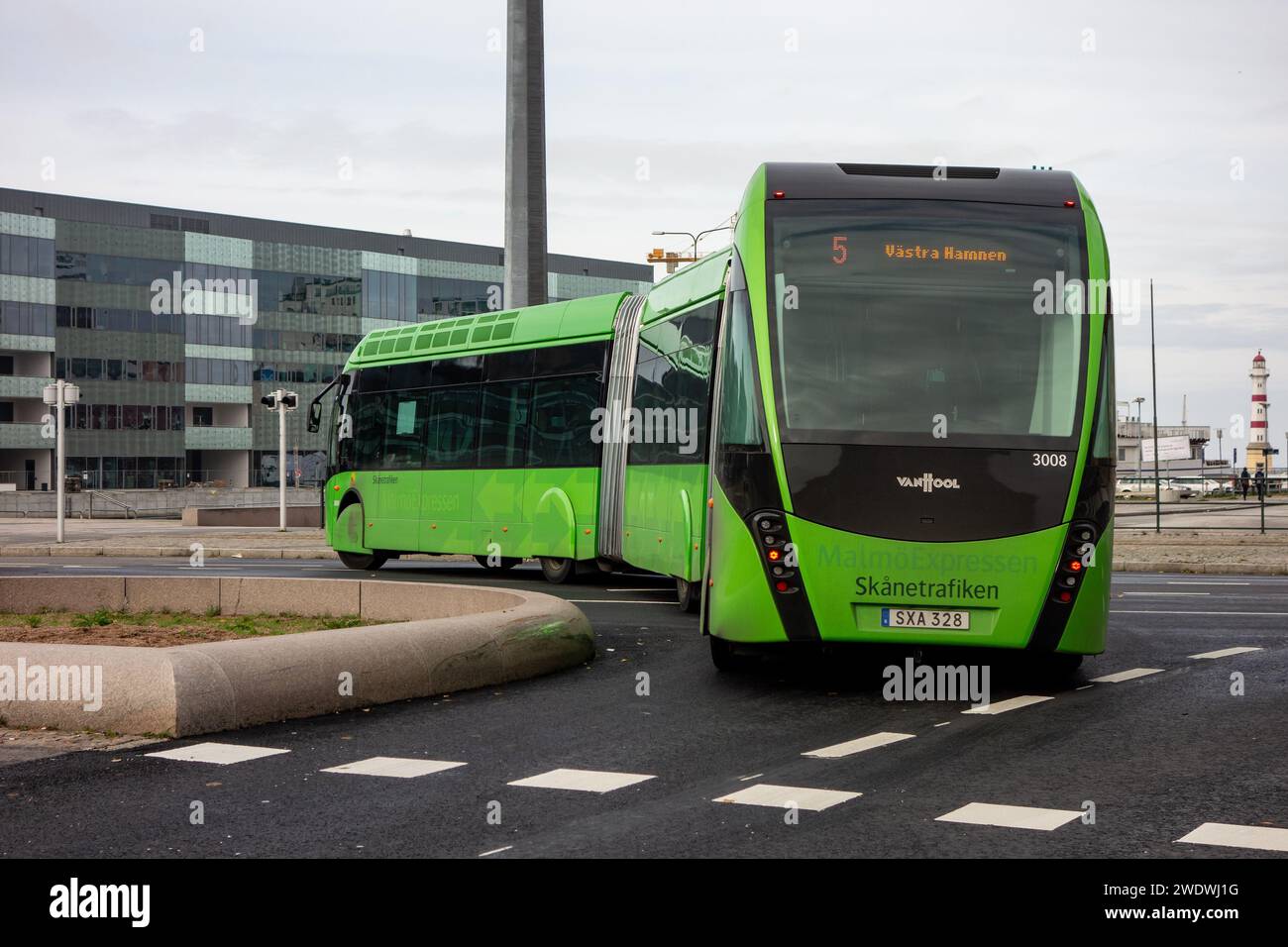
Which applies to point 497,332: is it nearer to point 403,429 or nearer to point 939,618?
point 403,429

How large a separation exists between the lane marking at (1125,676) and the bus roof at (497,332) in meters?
9.18

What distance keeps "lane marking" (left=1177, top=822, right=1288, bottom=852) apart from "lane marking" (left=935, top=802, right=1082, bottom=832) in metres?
0.50

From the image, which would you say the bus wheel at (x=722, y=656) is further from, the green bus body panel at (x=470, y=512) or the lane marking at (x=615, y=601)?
the green bus body panel at (x=470, y=512)

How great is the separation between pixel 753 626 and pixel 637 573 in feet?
45.9

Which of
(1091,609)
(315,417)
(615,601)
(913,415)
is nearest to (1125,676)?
(1091,609)

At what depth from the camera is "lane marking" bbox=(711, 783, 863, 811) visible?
21.8ft

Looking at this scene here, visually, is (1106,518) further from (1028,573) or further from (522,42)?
(522,42)

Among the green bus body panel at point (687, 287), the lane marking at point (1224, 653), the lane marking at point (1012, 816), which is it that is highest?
the green bus body panel at point (687, 287)

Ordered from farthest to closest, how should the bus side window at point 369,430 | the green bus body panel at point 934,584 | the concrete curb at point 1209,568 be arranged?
the bus side window at point 369,430
the concrete curb at point 1209,568
the green bus body panel at point 934,584

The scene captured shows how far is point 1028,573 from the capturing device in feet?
32.3

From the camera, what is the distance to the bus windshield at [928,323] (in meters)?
10.0

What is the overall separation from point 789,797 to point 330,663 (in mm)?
3646

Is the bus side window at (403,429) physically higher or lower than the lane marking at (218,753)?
higher

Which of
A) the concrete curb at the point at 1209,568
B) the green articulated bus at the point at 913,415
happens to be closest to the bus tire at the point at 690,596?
the green articulated bus at the point at 913,415
